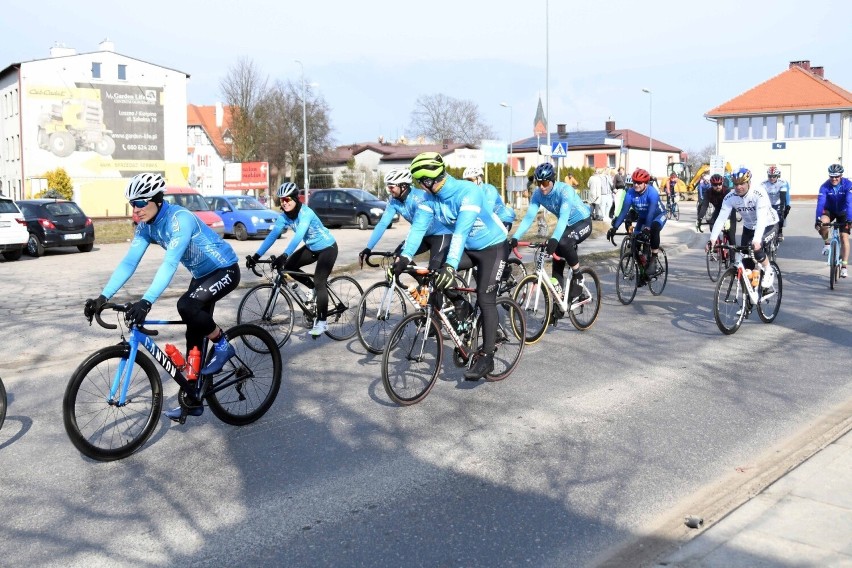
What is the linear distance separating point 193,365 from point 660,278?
8483 millimetres

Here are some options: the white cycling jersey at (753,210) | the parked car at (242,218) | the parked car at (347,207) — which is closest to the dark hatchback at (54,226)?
the parked car at (242,218)

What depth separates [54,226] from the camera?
22.9 metres

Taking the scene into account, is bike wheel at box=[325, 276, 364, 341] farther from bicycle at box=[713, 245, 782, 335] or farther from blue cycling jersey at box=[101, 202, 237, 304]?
bicycle at box=[713, 245, 782, 335]

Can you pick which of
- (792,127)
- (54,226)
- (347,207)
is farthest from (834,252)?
(792,127)

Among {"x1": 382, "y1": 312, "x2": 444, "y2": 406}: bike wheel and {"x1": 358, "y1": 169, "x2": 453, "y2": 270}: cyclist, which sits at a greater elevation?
{"x1": 358, "y1": 169, "x2": 453, "y2": 270}: cyclist

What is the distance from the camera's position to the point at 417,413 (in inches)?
261

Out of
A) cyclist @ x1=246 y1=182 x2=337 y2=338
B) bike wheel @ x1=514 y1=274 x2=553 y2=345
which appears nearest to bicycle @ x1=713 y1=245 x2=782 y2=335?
bike wheel @ x1=514 y1=274 x2=553 y2=345

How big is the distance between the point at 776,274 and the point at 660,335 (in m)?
1.74

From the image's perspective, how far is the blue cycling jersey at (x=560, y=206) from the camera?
9430 mm

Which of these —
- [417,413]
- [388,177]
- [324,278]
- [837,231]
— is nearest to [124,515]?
[417,413]

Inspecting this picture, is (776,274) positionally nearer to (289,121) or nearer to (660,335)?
(660,335)

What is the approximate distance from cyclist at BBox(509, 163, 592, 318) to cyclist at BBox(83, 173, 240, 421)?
13.1ft

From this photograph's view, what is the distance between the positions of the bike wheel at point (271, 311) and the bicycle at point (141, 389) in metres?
2.71

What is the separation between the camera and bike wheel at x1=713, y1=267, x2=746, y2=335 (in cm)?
963
